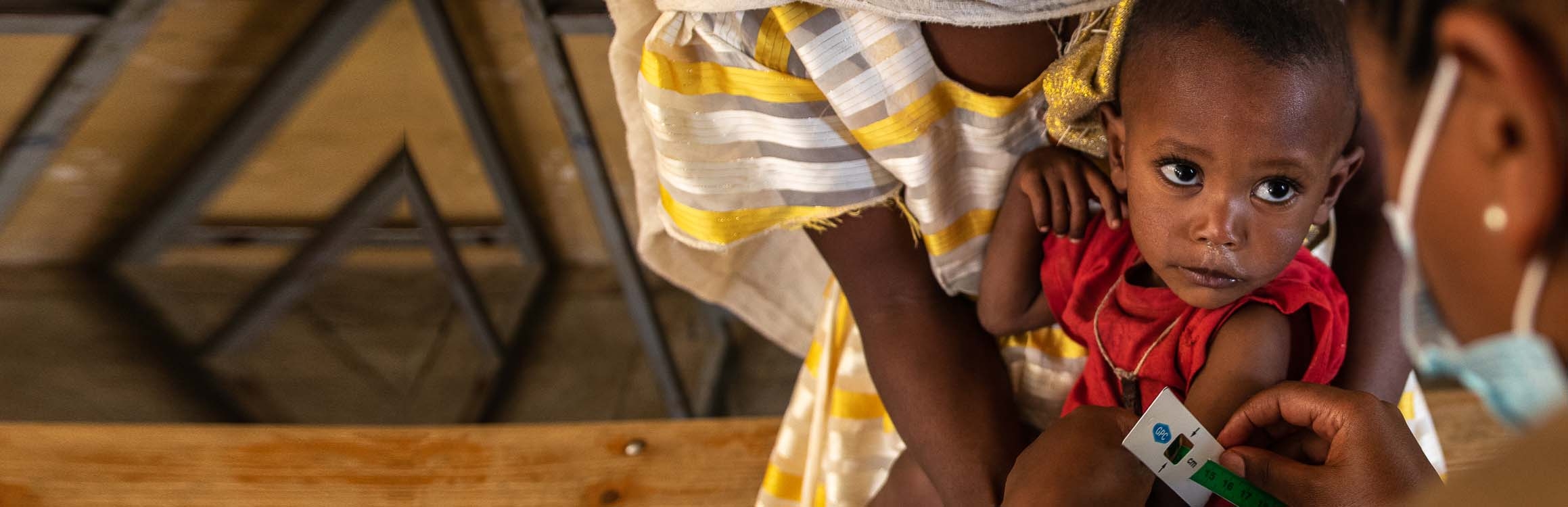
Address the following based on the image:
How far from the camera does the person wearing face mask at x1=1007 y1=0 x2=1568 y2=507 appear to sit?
220mm

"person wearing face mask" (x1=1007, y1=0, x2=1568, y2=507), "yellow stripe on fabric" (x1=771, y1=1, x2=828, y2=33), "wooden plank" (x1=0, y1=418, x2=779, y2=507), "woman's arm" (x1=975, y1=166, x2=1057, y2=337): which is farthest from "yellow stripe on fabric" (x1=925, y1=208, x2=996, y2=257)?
"person wearing face mask" (x1=1007, y1=0, x2=1568, y2=507)

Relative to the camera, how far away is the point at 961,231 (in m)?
0.92

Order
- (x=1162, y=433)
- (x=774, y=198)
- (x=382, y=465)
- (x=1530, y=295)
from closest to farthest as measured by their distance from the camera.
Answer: (x=1530, y=295), (x=1162, y=433), (x=774, y=198), (x=382, y=465)

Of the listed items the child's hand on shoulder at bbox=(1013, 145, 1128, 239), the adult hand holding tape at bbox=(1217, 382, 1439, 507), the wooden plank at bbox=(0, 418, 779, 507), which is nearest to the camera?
the adult hand holding tape at bbox=(1217, 382, 1439, 507)

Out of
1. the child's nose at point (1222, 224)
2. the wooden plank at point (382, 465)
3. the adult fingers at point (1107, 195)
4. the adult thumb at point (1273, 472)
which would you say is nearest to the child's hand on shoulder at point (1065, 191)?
the adult fingers at point (1107, 195)

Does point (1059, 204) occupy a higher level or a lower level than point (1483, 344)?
lower

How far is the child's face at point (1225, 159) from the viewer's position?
64 centimetres

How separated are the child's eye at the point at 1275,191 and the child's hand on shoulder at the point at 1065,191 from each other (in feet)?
0.41

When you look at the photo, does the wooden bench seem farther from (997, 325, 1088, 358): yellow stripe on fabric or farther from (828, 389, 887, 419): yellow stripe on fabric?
(997, 325, 1088, 358): yellow stripe on fabric

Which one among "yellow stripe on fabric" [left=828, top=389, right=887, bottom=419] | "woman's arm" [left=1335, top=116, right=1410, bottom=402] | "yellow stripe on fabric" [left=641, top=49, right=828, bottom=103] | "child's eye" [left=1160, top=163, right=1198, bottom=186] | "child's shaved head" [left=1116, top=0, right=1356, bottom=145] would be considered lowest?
"yellow stripe on fabric" [left=828, top=389, right=887, bottom=419]

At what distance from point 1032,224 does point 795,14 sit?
260 millimetres

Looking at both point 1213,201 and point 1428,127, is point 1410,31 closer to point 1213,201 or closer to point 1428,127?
point 1428,127

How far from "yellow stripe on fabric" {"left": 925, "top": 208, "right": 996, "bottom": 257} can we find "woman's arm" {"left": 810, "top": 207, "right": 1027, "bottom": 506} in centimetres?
3

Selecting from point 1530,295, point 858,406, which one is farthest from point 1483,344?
point 858,406
